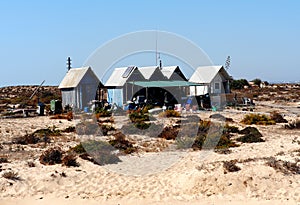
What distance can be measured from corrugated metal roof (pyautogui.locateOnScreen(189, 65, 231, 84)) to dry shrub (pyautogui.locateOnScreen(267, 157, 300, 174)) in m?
26.2

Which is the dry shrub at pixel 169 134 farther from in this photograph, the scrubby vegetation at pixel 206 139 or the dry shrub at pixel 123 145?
the dry shrub at pixel 123 145

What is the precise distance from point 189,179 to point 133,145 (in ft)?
18.8

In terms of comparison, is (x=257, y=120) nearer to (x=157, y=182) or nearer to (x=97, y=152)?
(x=97, y=152)

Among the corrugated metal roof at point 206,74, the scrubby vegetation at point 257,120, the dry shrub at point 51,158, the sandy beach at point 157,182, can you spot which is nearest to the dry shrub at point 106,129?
the sandy beach at point 157,182

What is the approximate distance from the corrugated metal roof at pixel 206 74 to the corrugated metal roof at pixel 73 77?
11.0 meters

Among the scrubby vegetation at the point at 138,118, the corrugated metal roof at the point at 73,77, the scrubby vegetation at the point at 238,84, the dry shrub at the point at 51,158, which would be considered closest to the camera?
the dry shrub at the point at 51,158

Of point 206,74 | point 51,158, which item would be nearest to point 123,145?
point 51,158

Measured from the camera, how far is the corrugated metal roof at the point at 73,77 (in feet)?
112

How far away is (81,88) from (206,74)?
40.3 ft

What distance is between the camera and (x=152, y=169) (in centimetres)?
1371

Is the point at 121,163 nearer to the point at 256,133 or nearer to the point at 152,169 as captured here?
the point at 152,169

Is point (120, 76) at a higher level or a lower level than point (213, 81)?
higher

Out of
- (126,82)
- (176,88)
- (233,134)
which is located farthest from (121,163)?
(176,88)

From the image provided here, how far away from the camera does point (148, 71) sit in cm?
3653
